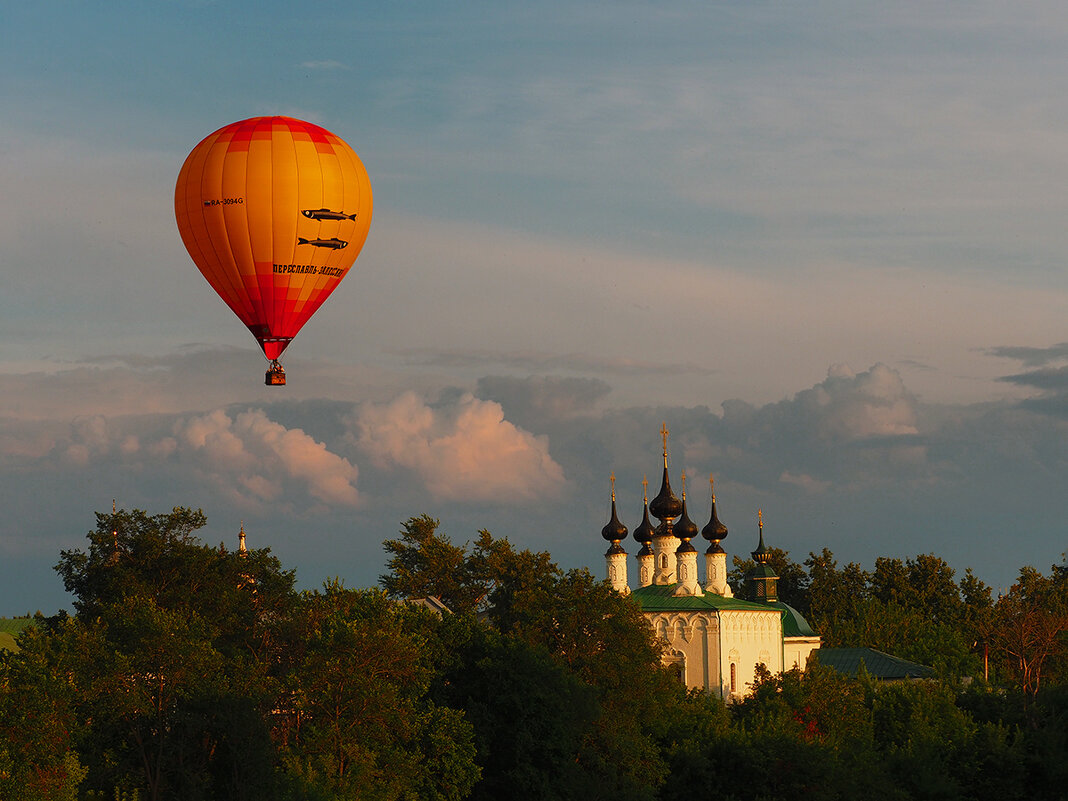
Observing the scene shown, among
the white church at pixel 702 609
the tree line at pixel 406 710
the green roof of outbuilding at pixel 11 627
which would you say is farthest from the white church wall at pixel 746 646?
the green roof of outbuilding at pixel 11 627

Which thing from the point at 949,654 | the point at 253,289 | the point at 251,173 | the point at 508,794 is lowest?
the point at 508,794

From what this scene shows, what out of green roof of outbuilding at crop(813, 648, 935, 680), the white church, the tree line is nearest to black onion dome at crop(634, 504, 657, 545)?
the white church

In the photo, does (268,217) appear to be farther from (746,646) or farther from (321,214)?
(746,646)

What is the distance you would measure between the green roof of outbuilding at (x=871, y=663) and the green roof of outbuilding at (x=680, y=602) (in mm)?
5843

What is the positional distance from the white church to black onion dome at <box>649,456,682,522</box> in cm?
6

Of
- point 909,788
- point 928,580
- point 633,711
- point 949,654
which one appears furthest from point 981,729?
point 928,580

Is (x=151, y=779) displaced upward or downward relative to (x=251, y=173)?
downward

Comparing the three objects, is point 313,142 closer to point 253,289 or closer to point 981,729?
point 253,289

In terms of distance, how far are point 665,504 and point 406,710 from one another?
4828cm

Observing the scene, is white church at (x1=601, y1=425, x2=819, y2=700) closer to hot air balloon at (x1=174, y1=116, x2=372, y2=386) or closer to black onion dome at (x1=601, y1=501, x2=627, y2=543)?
black onion dome at (x1=601, y1=501, x2=627, y2=543)

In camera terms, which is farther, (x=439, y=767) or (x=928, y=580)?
(x=928, y=580)

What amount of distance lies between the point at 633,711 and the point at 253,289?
73.6 feet

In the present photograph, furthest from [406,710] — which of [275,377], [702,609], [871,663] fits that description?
[871,663]

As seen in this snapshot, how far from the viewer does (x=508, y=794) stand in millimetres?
51750
